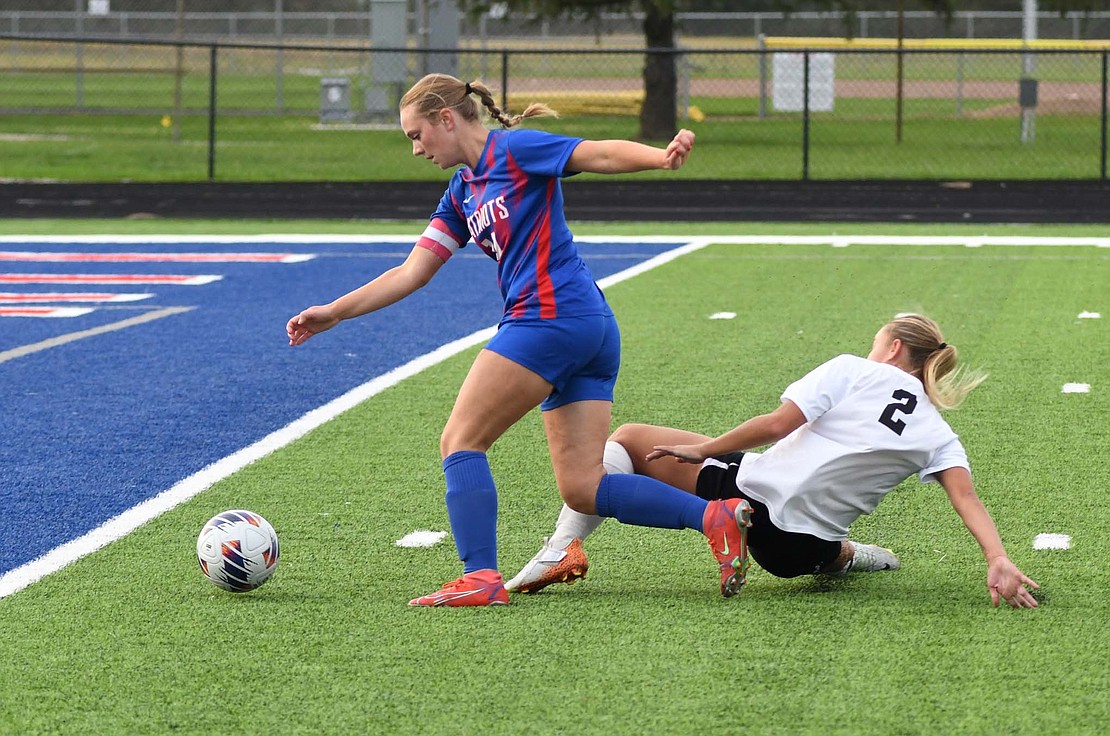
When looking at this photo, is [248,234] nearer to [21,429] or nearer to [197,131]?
[21,429]

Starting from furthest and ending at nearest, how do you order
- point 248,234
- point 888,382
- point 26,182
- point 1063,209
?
1. point 26,182
2. point 1063,209
3. point 248,234
4. point 888,382

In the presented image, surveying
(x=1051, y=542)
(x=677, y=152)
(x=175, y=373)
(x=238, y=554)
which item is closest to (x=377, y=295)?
(x=238, y=554)

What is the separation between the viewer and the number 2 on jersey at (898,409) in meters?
4.48

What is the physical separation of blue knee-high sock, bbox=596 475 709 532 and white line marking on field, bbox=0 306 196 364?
18.4 feet

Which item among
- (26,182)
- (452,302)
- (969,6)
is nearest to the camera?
(452,302)

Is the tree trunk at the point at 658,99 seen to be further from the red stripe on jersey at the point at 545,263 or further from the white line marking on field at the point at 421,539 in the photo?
the red stripe on jersey at the point at 545,263

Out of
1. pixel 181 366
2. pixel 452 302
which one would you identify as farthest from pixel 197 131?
pixel 181 366

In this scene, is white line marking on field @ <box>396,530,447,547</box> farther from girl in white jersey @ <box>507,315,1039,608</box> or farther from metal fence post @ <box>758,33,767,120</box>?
metal fence post @ <box>758,33,767,120</box>

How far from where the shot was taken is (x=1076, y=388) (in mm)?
7957

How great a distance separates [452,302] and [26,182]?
40.5 ft

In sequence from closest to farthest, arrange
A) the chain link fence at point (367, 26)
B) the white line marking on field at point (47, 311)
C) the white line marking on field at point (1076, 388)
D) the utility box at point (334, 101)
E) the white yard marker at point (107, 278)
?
1. the white line marking on field at point (1076, 388)
2. the white line marking on field at point (47, 311)
3. the white yard marker at point (107, 278)
4. the utility box at point (334, 101)
5. the chain link fence at point (367, 26)

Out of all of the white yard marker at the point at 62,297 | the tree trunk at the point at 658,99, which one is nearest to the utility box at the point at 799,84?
the tree trunk at the point at 658,99

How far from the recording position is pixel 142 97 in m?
36.3

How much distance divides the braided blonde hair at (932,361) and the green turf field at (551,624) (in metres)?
0.15
